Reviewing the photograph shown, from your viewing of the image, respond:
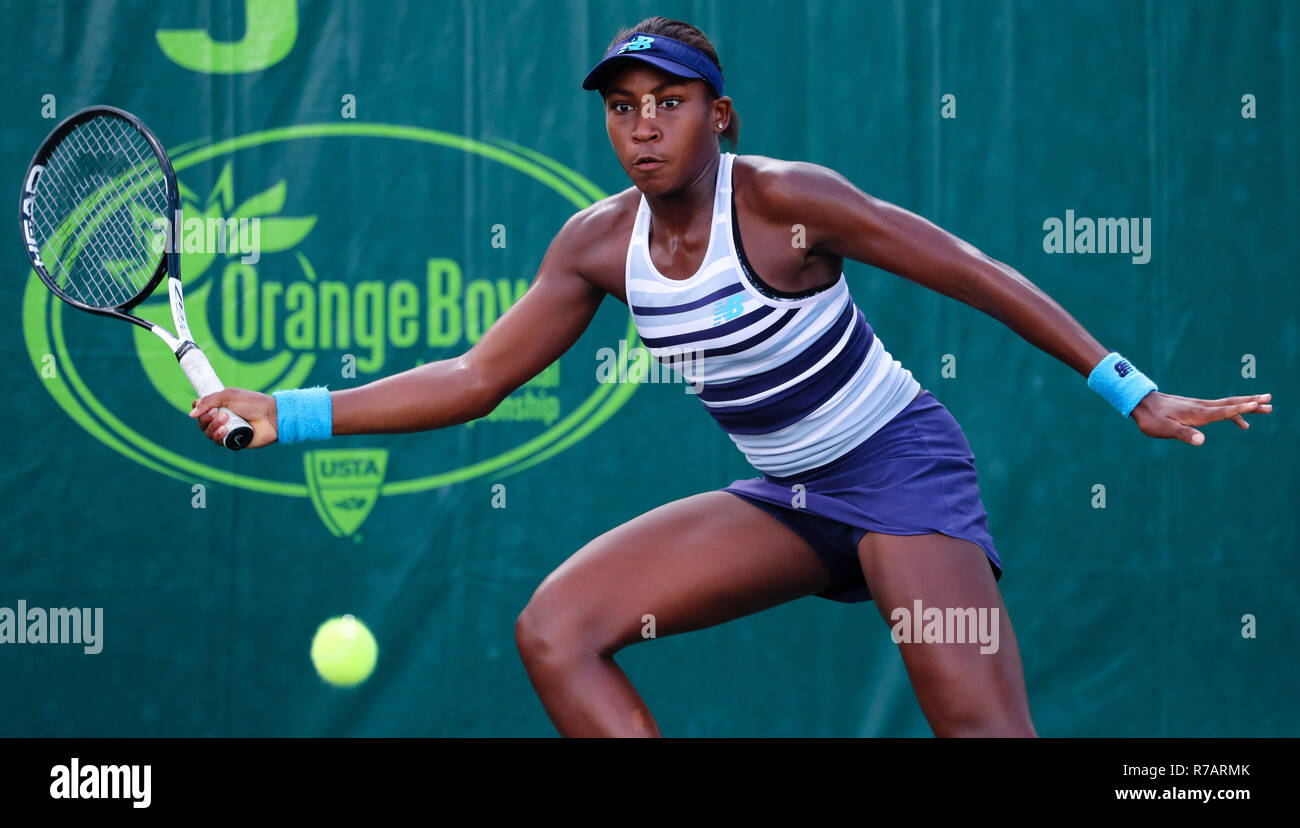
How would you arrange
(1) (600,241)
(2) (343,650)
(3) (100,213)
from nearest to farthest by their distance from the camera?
1. (1) (600,241)
2. (3) (100,213)
3. (2) (343,650)

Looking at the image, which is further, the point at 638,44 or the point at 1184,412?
the point at 638,44

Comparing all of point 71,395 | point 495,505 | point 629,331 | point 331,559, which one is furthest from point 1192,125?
point 71,395

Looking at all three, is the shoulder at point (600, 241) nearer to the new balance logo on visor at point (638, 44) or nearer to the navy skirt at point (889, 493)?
the new balance logo on visor at point (638, 44)

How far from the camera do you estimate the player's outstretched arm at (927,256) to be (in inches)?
90.4

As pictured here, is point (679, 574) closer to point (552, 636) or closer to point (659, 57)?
point (552, 636)

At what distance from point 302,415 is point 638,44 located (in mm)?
Result: 933

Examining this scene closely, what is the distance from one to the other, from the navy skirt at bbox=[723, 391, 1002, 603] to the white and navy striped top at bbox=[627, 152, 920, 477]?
37 millimetres

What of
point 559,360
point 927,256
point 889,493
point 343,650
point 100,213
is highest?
point 100,213

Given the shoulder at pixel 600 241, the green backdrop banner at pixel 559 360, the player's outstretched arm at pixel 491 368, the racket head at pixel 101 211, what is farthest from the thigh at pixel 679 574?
the racket head at pixel 101 211

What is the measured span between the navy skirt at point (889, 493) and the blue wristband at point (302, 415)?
0.84 meters

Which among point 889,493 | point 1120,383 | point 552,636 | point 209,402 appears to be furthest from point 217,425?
point 1120,383

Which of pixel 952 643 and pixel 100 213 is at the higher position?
pixel 100 213

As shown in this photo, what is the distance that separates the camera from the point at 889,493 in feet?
8.07

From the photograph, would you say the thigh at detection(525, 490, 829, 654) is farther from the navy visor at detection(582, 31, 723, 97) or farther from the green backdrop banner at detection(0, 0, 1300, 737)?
the green backdrop banner at detection(0, 0, 1300, 737)
